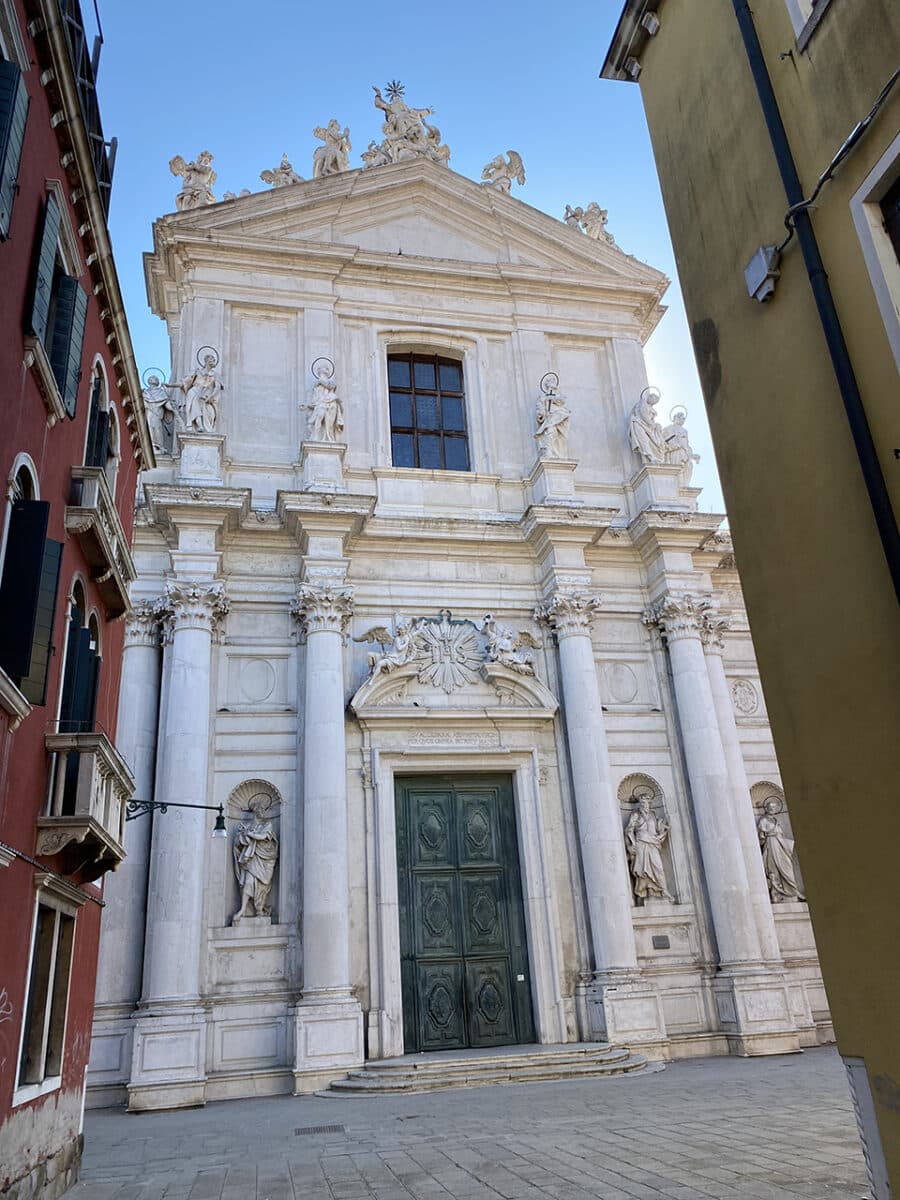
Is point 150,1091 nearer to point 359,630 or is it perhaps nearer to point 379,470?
point 359,630

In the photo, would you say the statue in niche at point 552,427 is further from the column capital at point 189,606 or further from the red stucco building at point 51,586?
the red stucco building at point 51,586

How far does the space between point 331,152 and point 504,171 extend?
3984 mm

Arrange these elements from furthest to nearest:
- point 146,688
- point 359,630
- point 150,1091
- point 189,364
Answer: point 189,364
point 359,630
point 146,688
point 150,1091

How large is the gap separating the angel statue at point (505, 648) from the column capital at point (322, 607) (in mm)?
2558

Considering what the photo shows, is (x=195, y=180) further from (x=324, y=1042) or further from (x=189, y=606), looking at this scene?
(x=324, y=1042)

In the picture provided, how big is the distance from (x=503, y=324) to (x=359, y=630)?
7.61m

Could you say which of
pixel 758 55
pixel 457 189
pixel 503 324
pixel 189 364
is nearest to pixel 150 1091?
pixel 189 364

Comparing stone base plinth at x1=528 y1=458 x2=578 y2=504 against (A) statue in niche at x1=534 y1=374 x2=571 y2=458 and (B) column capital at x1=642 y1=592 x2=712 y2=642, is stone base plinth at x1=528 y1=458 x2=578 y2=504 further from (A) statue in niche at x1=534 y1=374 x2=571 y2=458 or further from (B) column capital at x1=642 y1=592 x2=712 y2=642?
(B) column capital at x1=642 y1=592 x2=712 y2=642

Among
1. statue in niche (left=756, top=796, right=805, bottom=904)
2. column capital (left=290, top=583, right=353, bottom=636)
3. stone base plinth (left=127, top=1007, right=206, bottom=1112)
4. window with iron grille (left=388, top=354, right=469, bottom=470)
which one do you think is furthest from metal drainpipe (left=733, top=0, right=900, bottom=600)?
statue in niche (left=756, top=796, right=805, bottom=904)

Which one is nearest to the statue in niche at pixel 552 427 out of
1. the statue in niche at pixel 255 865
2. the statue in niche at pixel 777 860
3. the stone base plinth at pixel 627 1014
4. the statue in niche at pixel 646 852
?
the statue in niche at pixel 646 852

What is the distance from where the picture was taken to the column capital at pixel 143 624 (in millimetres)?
15648

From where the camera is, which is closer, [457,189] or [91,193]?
[91,193]

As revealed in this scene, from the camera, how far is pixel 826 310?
5988mm

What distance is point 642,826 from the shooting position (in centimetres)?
1633
